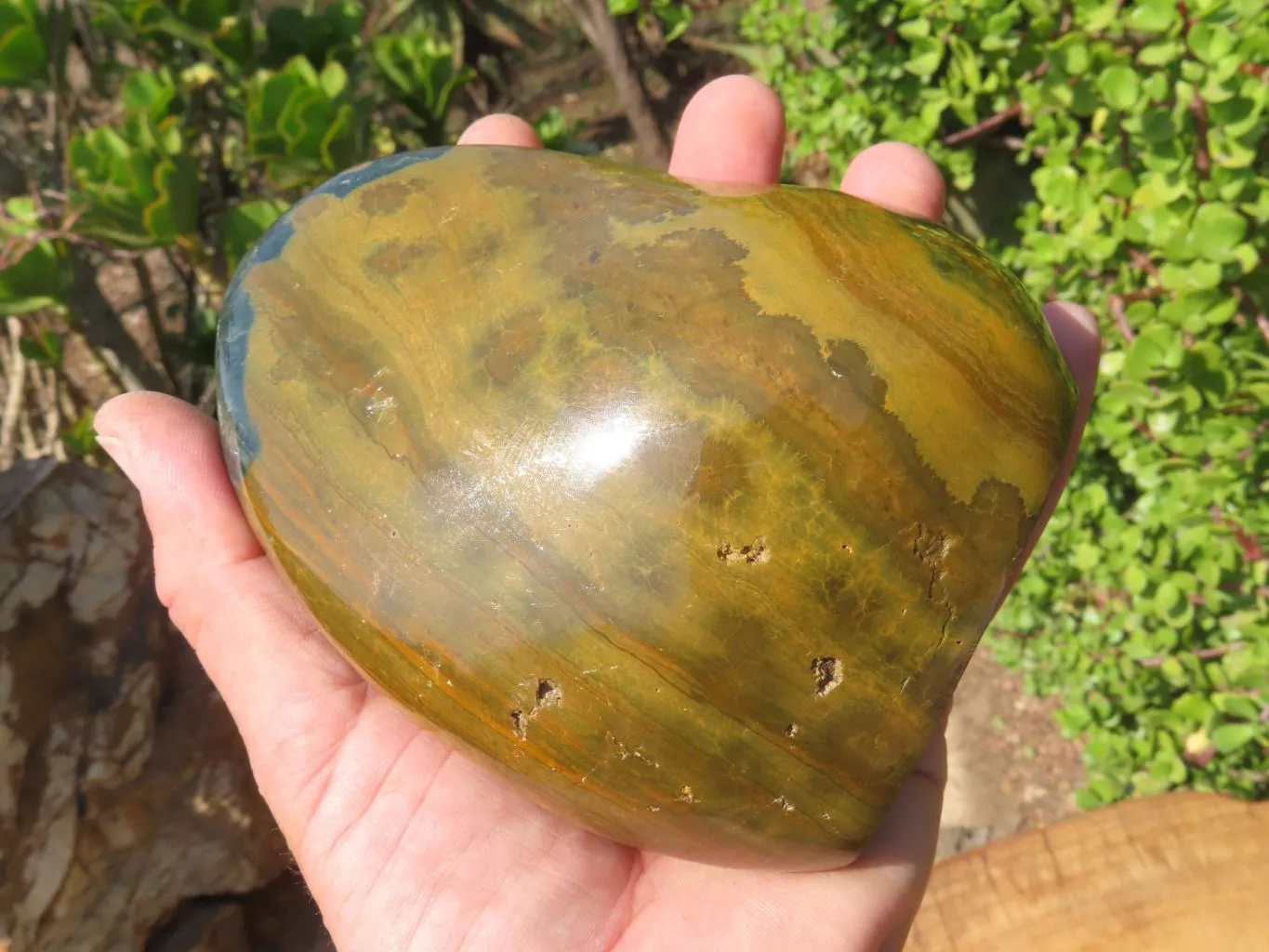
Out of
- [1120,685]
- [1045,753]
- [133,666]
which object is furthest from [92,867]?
[1045,753]

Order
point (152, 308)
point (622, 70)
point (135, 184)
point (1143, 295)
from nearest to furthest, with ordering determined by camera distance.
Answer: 1. point (1143, 295)
2. point (135, 184)
3. point (152, 308)
4. point (622, 70)

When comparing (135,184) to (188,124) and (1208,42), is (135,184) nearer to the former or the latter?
(188,124)

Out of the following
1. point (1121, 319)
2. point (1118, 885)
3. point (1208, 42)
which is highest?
point (1208, 42)

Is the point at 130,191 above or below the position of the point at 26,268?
above

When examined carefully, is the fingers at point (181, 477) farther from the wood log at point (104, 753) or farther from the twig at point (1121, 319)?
the twig at point (1121, 319)

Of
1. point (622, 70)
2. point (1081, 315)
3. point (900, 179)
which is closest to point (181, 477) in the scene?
point (900, 179)

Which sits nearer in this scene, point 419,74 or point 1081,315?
point 1081,315

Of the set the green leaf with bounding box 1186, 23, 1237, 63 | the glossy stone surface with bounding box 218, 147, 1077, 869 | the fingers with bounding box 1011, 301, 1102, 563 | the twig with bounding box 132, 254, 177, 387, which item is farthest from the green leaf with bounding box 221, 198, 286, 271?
the green leaf with bounding box 1186, 23, 1237, 63
